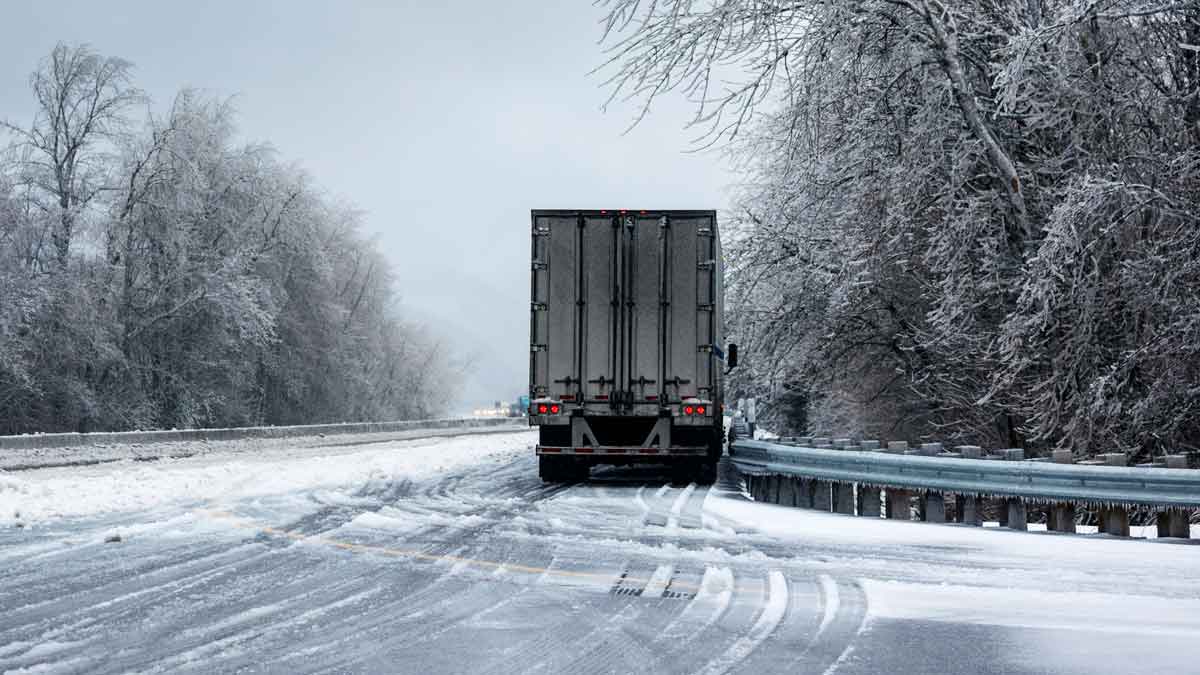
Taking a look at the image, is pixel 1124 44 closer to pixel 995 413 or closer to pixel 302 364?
pixel 995 413

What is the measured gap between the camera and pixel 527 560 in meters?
8.91

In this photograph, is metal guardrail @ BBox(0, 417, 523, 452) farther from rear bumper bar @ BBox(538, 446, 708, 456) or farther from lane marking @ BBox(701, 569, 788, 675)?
lane marking @ BBox(701, 569, 788, 675)

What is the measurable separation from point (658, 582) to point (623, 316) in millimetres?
9806

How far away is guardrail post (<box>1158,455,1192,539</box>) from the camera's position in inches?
390

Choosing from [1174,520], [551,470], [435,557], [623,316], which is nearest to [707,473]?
[551,470]

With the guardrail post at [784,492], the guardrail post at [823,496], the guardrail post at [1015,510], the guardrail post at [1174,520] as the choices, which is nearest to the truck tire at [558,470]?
the guardrail post at [784,492]

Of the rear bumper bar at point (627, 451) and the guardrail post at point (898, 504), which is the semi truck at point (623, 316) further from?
the guardrail post at point (898, 504)

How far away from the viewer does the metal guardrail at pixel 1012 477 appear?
31.3 ft

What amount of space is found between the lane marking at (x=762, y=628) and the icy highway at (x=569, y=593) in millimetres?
25

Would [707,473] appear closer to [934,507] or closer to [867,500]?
[867,500]

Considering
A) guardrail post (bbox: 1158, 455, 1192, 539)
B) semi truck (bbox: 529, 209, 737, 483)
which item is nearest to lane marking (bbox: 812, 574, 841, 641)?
guardrail post (bbox: 1158, 455, 1192, 539)

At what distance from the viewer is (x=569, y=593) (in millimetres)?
7449

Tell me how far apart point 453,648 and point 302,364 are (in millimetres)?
46741

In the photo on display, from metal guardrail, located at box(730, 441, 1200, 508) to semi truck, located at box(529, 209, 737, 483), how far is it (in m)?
3.71
